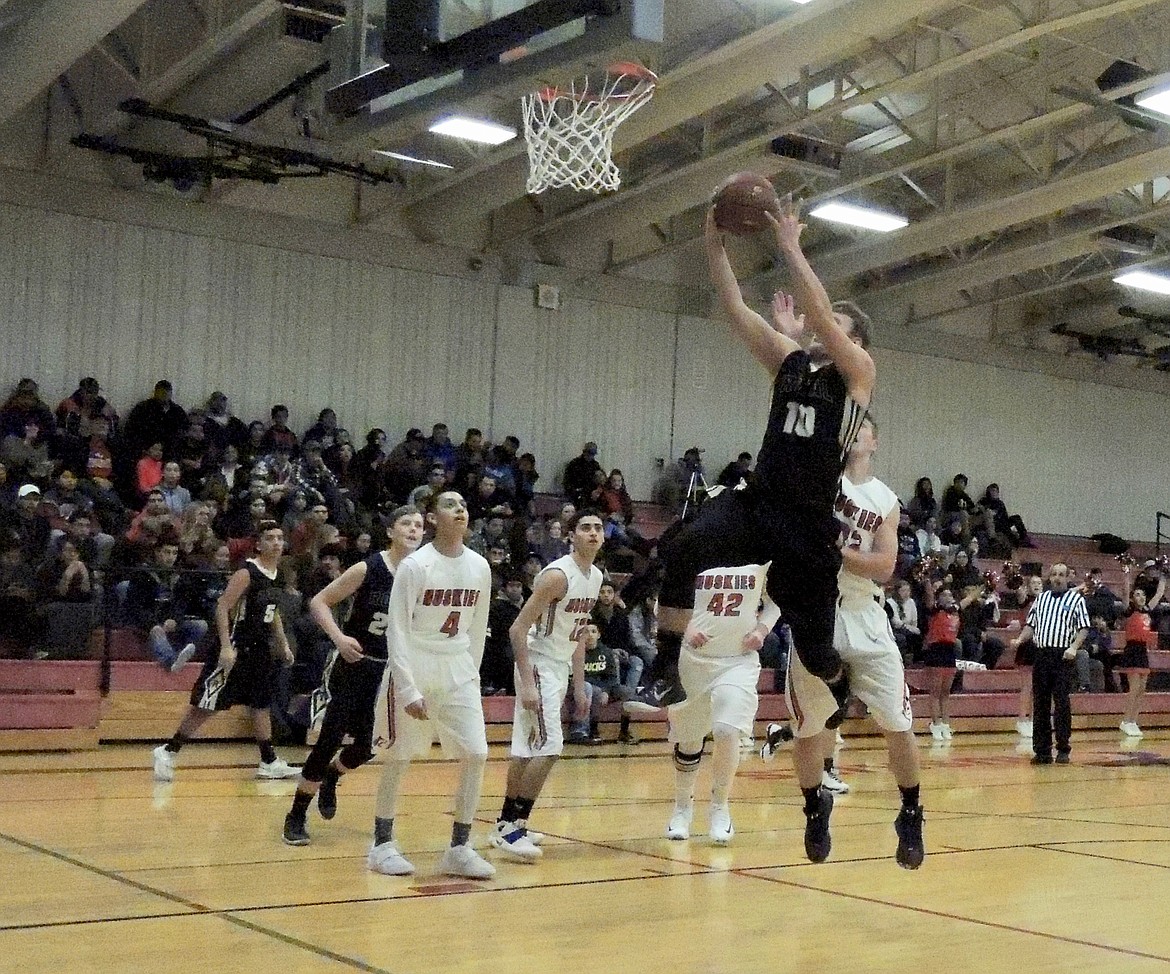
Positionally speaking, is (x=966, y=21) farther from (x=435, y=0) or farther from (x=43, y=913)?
(x=43, y=913)

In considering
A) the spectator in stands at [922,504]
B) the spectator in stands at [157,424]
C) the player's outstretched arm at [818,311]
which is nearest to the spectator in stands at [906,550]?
the spectator in stands at [922,504]

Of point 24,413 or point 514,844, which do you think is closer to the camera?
point 514,844

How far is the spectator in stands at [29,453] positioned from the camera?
52.6 ft

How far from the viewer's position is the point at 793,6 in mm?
16156

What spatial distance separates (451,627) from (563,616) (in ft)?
3.99

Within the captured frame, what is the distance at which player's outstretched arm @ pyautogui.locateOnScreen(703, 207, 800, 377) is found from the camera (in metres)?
5.71

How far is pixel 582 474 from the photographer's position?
22.4 m

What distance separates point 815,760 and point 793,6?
38.5ft

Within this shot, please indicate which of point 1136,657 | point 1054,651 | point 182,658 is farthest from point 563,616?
point 1136,657

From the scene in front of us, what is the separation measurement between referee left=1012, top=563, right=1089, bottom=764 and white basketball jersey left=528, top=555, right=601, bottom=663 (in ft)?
24.6

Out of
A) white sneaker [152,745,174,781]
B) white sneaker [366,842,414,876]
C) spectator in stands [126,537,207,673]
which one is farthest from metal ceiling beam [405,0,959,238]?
white sneaker [366,842,414,876]

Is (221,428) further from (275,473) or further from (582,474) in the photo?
(582,474)

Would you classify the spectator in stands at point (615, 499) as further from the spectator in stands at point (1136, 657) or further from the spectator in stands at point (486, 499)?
the spectator in stands at point (1136, 657)

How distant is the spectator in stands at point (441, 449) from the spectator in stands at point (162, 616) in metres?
7.08
